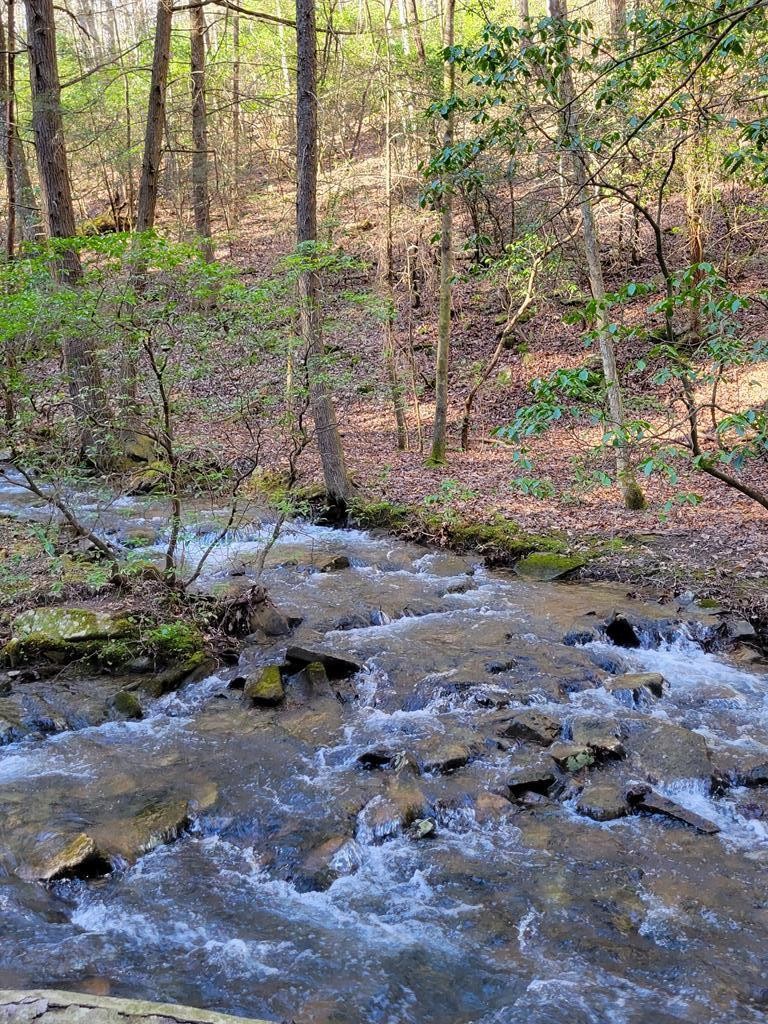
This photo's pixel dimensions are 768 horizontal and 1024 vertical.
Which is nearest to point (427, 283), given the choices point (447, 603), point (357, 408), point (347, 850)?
point (357, 408)

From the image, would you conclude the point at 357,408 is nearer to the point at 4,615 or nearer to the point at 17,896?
the point at 4,615

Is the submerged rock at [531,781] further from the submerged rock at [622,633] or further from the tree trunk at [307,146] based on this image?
the tree trunk at [307,146]

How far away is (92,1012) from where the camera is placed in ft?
6.25

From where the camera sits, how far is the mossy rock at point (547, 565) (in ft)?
32.7

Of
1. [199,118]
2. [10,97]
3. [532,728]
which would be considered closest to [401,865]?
[532,728]

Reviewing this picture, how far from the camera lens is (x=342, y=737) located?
6.60m

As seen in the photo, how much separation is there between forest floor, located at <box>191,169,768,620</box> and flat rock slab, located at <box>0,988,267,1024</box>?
545 cm

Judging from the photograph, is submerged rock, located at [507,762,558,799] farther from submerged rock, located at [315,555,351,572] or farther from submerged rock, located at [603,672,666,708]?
submerged rock, located at [315,555,351,572]

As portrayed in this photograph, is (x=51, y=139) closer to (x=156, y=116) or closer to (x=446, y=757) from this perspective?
(x=156, y=116)

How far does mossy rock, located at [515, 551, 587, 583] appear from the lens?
32.7 ft

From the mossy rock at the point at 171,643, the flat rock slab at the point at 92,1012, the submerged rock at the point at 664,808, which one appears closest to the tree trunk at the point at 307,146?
the mossy rock at the point at 171,643

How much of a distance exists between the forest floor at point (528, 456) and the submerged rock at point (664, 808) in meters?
2.35

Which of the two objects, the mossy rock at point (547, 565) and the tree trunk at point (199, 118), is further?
the tree trunk at point (199, 118)

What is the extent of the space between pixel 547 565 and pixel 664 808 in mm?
4862
